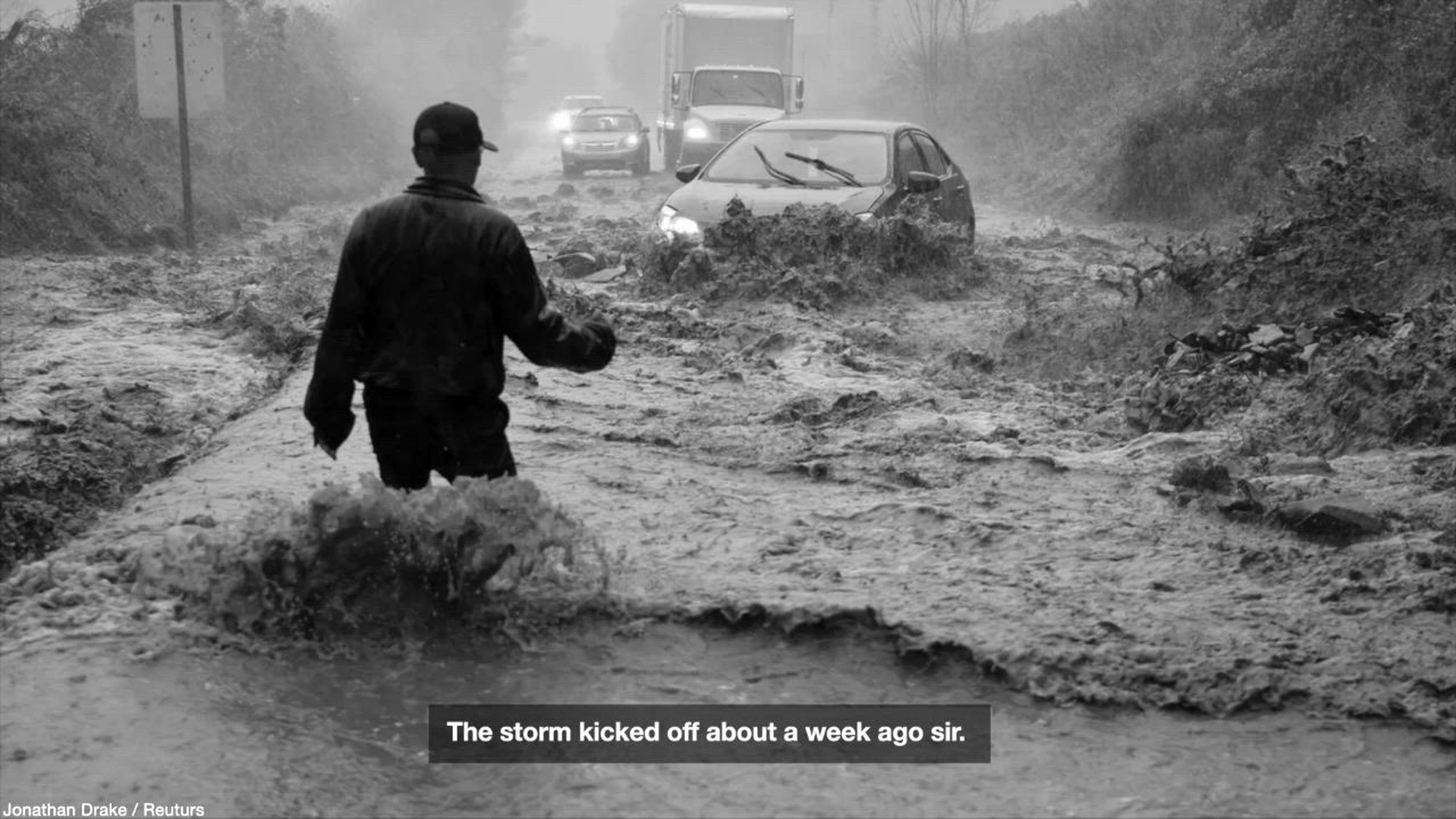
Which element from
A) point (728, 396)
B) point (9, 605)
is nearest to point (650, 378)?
point (728, 396)

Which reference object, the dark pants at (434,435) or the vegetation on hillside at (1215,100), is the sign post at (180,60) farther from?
the dark pants at (434,435)

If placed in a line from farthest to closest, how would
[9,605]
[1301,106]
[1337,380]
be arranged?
[1301,106] → [1337,380] → [9,605]

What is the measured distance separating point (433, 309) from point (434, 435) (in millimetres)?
391

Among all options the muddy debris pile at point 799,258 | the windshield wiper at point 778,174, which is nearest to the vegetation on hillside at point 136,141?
the muddy debris pile at point 799,258

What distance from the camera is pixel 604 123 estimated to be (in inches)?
1253

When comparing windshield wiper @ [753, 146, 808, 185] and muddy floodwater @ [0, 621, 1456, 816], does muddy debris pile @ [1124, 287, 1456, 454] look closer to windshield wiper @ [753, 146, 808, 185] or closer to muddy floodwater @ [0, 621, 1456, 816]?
muddy floodwater @ [0, 621, 1456, 816]

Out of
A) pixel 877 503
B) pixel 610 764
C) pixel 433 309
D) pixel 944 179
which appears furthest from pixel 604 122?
pixel 610 764

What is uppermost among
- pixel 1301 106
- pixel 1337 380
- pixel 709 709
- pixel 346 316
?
pixel 1301 106

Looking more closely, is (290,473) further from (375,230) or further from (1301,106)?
(1301,106)

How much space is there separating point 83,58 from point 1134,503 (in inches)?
719

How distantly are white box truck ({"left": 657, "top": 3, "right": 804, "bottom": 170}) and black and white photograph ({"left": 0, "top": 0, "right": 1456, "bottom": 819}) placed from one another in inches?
403

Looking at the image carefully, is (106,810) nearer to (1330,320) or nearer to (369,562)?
(369,562)

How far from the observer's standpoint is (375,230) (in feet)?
13.4

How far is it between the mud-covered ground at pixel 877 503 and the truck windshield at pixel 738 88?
1535 centimetres
